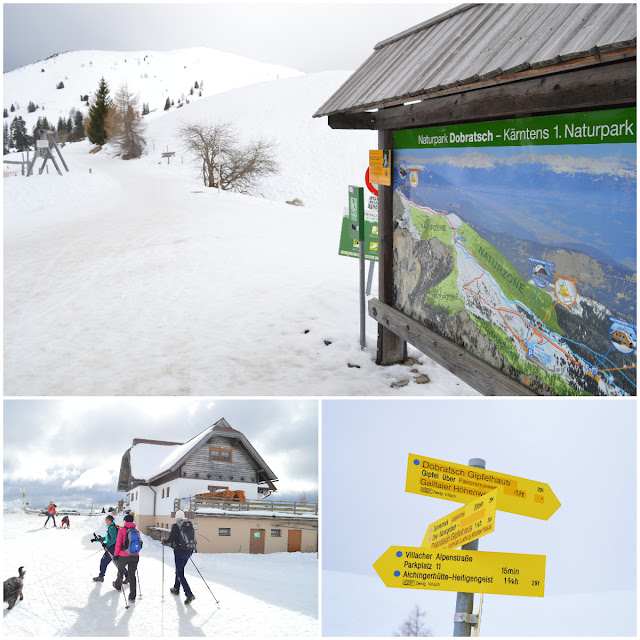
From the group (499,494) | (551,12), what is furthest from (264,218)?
(499,494)

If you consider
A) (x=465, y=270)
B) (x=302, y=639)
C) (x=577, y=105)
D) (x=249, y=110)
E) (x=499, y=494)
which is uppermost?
(x=249, y=110)

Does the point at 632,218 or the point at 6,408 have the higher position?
the point at 632,218

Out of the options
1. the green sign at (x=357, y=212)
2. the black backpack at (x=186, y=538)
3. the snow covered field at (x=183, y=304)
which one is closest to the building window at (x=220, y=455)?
the snow covered field at (x=183, y=304)

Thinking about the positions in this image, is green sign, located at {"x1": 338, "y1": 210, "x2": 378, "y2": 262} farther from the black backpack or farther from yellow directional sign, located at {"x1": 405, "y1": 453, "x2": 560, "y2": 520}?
yellow directional sign, located at {"x1": 405, "y1": 453, "x2": 560, "y2": 520}

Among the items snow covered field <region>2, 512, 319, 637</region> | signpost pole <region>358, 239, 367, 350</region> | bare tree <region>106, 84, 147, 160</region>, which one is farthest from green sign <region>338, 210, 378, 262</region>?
bare tree <region>106, 84, 147, 160</region>

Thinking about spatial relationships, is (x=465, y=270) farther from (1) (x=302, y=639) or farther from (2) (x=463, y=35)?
(1) (x=302, y=639)

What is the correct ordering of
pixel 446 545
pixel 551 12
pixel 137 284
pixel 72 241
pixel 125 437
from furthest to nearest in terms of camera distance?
pixel 72 241 → pixel 137 284 → pixel 125 437 → pixel 551 12 → pixel 446 545

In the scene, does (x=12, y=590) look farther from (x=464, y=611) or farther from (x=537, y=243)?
(x=537, y=243)
